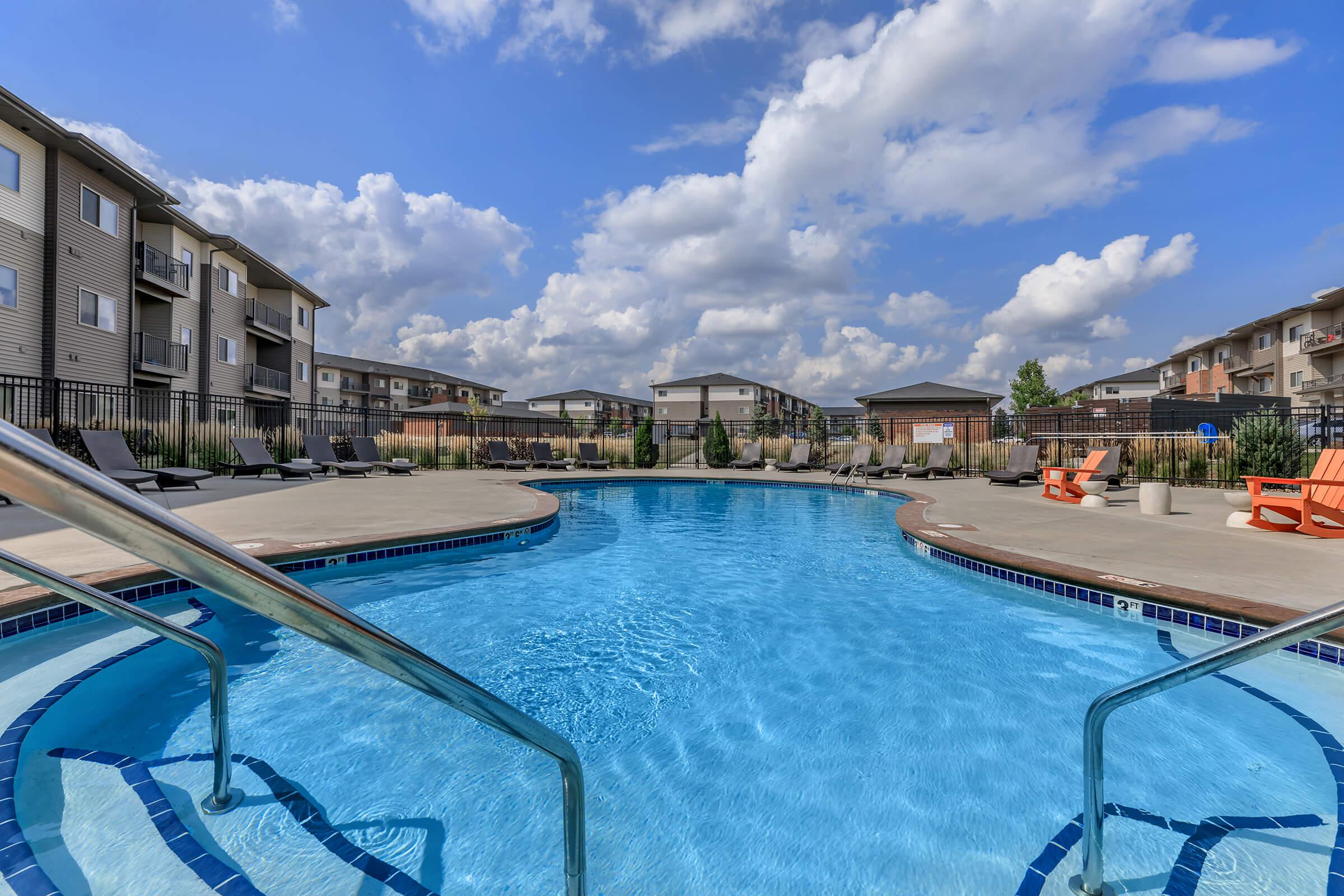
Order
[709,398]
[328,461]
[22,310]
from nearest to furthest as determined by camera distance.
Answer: [328,461], [22,310], [709,398]

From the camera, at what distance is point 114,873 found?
6.27ft

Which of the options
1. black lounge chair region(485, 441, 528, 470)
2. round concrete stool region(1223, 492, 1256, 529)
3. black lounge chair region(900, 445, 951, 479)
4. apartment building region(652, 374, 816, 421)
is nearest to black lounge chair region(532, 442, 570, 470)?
black lounge chair region(485, 441, 528, 470)

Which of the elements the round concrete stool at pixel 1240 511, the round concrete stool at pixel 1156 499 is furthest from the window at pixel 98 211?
the round concrete stool at pixel 1240 511

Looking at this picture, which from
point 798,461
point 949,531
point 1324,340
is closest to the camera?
point 949,531

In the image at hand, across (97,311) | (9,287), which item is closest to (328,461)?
(9,287)

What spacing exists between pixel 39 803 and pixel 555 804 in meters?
1.87

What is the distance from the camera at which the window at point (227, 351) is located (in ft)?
82.3

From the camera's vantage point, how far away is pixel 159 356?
70.2ft

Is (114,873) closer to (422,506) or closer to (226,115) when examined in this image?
(422,506)

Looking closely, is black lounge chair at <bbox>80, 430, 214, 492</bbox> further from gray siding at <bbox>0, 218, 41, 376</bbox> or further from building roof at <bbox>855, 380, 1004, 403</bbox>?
building roof at <bbox>855, 380, 1004, 403</bbox>

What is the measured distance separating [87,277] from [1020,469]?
87.9ft

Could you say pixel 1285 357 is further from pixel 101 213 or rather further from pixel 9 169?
pixel 9 169

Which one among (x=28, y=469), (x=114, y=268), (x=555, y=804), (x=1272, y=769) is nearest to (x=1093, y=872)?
(x=1272, y=769)

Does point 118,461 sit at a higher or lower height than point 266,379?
lower
